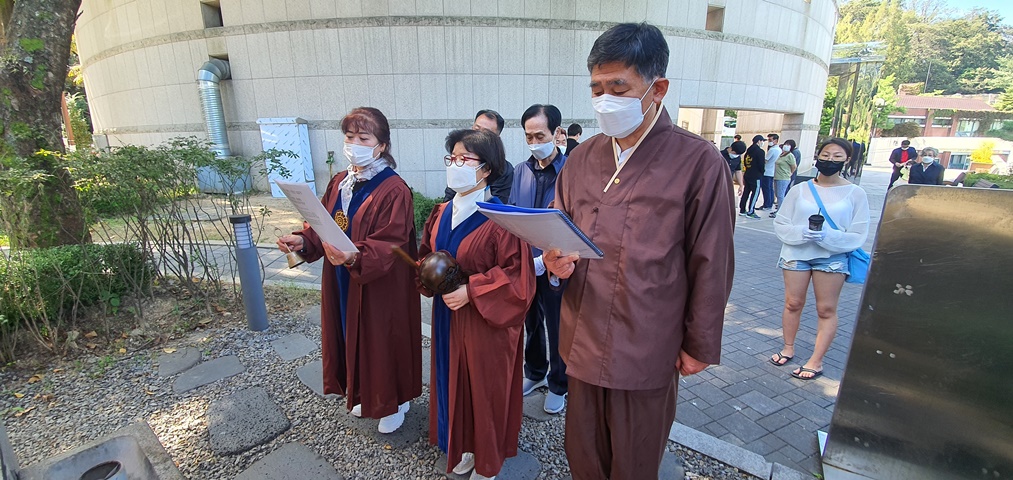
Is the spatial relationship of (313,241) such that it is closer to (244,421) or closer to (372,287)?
(372,287)

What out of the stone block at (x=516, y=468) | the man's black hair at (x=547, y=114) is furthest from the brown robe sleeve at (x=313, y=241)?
the stone block at (x=516, y=468)

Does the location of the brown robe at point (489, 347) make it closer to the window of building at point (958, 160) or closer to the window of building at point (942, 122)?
the window of building at point (958, 160)

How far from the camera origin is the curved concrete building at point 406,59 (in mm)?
10172

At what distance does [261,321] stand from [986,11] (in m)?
79.7

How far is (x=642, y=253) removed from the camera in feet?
5.41

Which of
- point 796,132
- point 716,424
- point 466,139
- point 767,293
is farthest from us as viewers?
point 796,132

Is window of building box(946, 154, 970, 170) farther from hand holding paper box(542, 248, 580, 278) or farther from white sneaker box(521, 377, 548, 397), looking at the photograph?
hand holding paper box(542, 248, 580, 278)

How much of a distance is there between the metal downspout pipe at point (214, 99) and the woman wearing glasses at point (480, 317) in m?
11.3

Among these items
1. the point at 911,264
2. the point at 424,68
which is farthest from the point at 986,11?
the point at 911,264

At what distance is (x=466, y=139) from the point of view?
227 centimetres

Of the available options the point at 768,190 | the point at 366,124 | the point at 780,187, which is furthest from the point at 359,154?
the point at 780,187

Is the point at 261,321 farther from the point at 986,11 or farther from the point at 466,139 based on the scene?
the point at 986,11

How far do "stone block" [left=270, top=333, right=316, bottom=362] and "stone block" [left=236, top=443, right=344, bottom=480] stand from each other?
4.21ft

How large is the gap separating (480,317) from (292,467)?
1.46 m
